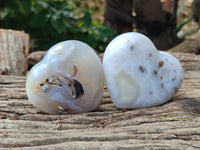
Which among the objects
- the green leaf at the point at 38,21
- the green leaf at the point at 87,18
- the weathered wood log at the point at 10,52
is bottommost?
the weathered wood log at the point at 10,52

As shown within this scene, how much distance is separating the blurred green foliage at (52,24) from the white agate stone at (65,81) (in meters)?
2.08

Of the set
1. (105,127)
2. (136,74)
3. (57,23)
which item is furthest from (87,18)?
(105,127)

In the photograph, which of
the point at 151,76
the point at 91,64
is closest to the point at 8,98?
the point at 91,64

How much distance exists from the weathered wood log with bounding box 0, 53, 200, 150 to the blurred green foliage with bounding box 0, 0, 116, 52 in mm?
2025

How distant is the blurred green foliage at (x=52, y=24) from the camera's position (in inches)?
146

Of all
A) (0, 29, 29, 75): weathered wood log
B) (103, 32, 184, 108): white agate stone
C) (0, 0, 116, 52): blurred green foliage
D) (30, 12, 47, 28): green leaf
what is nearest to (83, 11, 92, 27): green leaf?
(0, 0, 116, 52): blurred green foliage

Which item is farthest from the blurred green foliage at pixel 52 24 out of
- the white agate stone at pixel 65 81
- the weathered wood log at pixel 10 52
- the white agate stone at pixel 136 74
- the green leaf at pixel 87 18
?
the white agate stone at pixel 65 81

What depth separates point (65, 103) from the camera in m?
1.58

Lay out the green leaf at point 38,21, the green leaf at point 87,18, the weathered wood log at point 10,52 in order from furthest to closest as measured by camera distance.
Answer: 1. the green leaf at point 38,21
2. the green leaf at point 87,18
3. the weathered wood log at point 10,52

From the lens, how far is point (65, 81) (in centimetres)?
156

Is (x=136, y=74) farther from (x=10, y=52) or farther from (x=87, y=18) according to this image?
(x=87, y=18)

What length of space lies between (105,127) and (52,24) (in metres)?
2.58

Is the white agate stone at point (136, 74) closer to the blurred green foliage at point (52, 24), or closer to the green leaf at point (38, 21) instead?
the blurred green foliage at point (52, 24)

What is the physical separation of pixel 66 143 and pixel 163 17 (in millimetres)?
3665
